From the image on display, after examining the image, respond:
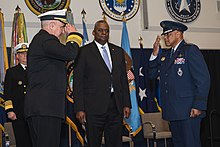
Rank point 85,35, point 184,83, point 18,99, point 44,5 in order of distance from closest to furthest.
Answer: point 184,83
point 18,99
point 85,35
point 44,5

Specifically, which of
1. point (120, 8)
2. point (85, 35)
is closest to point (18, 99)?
point (85, 35)

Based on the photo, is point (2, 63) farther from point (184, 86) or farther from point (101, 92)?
point (184, 86)

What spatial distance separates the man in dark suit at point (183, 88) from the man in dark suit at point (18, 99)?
1.62 meters

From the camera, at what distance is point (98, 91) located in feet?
12.4

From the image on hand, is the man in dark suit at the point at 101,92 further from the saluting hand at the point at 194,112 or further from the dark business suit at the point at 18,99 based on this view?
the dark business suit at the point at 18,99

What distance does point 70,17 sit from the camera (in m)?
6.21

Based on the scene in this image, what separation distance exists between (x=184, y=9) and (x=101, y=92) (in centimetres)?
418

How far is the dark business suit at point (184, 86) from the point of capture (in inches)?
139

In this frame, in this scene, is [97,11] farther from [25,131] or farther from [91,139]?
[91,139]

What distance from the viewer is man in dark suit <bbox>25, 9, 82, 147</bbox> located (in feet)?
9.14

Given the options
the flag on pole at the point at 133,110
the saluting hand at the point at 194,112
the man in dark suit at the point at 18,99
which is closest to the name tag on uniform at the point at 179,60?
the saluting hand at the point at 194,112

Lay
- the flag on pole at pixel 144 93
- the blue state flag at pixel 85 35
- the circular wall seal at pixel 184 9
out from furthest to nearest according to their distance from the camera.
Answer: the circular wall seal at pixel 184 9, the flag on pole at pixel 144 93, the blue state flag at pixel 85 35

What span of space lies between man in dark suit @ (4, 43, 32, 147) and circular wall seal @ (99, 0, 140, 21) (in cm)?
247

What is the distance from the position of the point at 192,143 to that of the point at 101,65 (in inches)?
46.9
